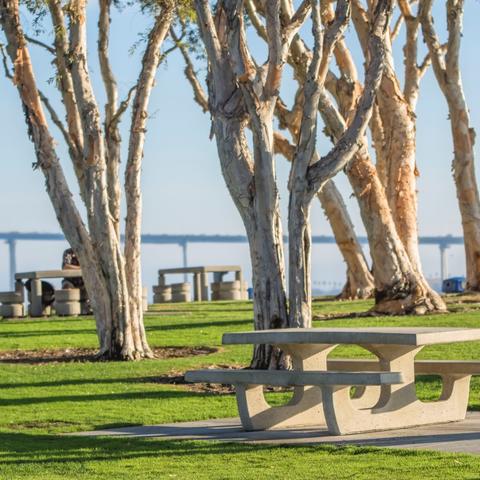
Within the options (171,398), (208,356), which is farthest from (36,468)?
(208,356)

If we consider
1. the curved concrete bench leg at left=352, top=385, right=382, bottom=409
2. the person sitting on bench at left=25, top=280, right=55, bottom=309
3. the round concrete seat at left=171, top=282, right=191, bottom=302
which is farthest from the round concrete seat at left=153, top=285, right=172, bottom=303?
the curved concrete bench leg at left=352, top=385, right=382, bottom=409

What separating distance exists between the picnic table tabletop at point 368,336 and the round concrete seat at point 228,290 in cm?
2777

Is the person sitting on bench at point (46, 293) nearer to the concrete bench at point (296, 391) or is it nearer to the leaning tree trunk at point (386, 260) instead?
the leaning tree trunk at point (386, 260)

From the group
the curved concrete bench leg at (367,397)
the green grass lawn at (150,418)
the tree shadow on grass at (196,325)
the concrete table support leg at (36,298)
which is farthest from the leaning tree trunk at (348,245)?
the curved concrete bench leg at (367,397)

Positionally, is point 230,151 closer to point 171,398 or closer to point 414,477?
point 171,398

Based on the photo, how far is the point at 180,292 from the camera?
40500mm

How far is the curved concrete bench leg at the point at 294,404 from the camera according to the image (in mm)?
12187

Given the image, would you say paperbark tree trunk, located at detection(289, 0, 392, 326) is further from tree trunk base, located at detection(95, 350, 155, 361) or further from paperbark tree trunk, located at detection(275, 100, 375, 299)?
paperbark tree trunk, located at detection(275, 100, 375, 299)

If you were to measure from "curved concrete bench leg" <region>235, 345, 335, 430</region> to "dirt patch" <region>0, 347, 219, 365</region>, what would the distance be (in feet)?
24.3

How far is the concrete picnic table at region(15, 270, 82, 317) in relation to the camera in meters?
30.7

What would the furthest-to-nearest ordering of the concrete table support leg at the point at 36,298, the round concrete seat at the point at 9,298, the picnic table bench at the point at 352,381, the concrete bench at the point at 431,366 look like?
the round concrete seat at the point at 9,298 → the concrete table support leg at the point at 36,298 → the concrete bench at the point at 431,366 → the picnic table bench at the point at 352,381

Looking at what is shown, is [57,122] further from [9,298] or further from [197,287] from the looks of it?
[197,287]

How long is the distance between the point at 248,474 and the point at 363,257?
23898 mm

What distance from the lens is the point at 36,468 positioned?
33.4 feet
